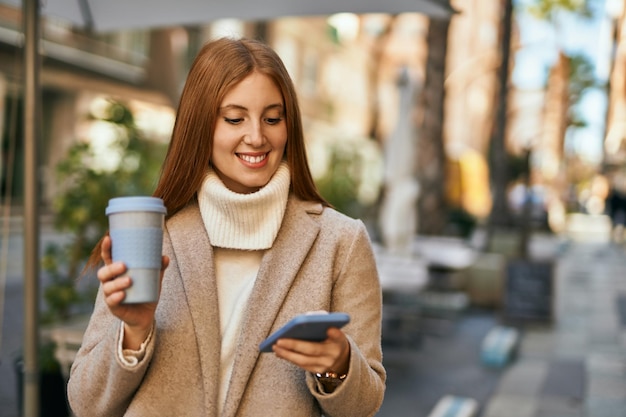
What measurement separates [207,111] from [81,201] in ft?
15.0

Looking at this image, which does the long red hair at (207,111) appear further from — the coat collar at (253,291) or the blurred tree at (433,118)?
the blurred tree at (433,118)

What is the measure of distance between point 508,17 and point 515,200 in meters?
20.7

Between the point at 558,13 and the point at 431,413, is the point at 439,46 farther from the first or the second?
the point at 558,13

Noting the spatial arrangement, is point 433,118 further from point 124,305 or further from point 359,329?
point 124,305

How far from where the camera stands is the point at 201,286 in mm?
1760

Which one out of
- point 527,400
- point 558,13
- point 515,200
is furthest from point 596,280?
point 515,200

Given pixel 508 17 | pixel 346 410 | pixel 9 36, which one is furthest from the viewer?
pixel 9 36

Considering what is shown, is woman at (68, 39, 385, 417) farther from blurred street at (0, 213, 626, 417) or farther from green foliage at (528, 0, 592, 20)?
green foliage at (528, 0, 592, 20)

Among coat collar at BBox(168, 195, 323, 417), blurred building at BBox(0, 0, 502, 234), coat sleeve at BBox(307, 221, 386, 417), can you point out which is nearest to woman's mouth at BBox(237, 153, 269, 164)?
coat collar at BBox(168, 195, 323, 417)

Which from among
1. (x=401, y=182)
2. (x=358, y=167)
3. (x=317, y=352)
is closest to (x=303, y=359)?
(x=317, y=352)

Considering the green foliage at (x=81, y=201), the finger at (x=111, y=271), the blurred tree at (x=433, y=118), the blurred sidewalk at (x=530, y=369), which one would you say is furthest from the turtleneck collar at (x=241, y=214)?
the blurred tree at (x=433, y=118)

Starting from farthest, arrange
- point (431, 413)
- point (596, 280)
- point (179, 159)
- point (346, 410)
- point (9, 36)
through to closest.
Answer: point (9, 36) < point (596, 280) < point (431, 413) < point (179, 159) < point (346, 410)

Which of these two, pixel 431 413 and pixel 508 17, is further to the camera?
pixel 508 17

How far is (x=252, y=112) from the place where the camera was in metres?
1.77
